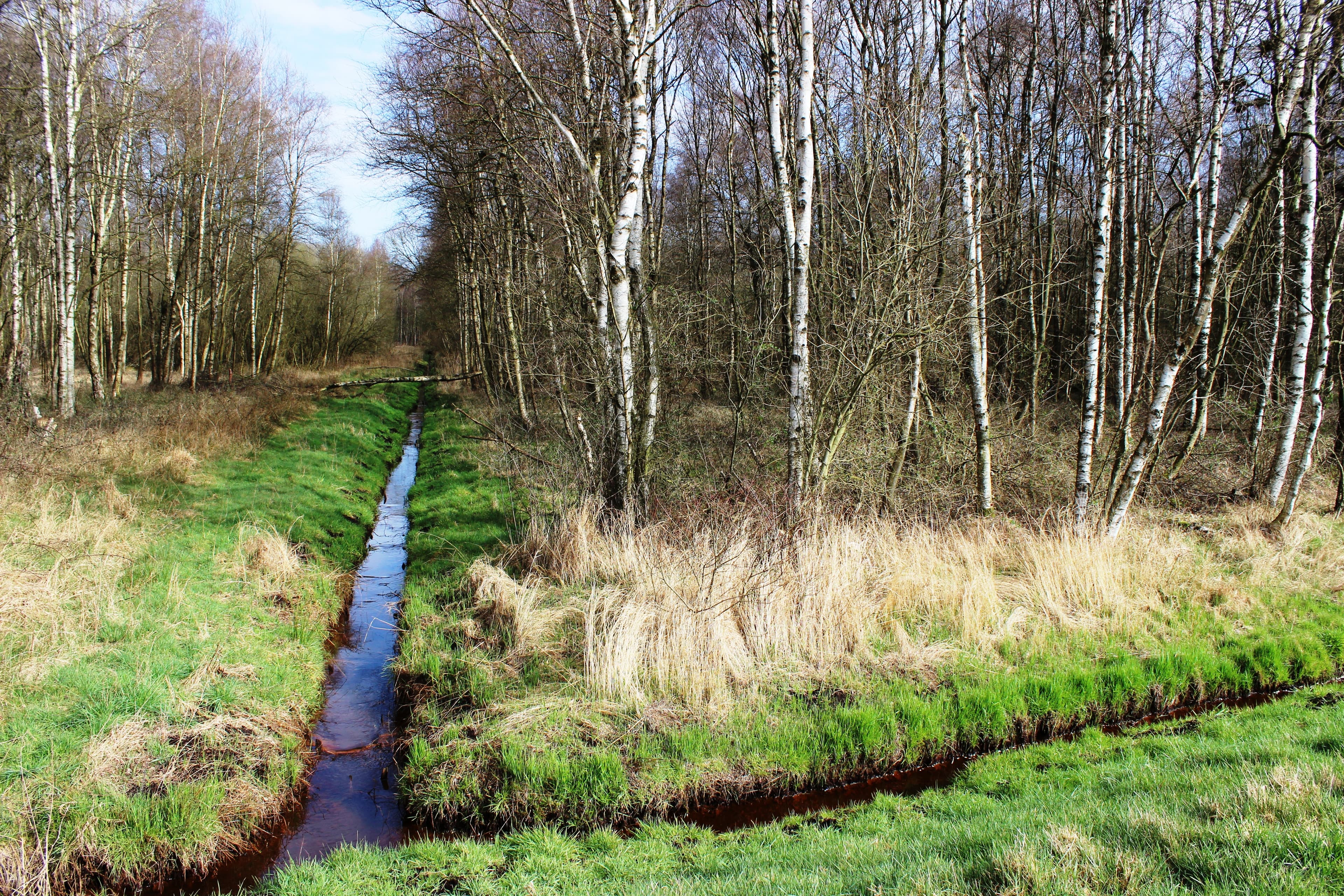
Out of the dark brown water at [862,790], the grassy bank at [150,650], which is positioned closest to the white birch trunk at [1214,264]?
the dark brown water at [862,790]

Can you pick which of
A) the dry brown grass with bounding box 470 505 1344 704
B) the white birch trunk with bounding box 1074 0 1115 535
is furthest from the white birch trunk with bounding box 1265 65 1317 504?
the white birch trunk with bounding box 1074 0 1115 535

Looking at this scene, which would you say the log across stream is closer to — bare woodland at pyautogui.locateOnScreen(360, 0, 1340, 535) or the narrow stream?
the narrow stream

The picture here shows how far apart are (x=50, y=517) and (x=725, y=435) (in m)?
9.37

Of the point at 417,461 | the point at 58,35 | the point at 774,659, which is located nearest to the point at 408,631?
the point at 774,659

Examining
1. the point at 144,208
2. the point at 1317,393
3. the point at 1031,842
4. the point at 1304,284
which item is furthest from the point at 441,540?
the point at 144,208

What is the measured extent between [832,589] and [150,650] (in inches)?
228

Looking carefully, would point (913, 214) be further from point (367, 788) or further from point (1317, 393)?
point (367, 788)

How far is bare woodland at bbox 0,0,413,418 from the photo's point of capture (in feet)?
43.2

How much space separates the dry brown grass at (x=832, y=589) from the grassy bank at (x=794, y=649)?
2cm

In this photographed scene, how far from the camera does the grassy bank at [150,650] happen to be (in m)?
4.36

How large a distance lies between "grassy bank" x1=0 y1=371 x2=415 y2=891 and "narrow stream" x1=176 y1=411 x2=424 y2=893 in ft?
0.62

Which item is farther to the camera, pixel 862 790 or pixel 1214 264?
pixel 1214 264

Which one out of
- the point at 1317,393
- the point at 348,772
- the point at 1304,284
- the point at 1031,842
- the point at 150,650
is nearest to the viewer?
the point at 1031,842

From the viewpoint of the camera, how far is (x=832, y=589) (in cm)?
682
